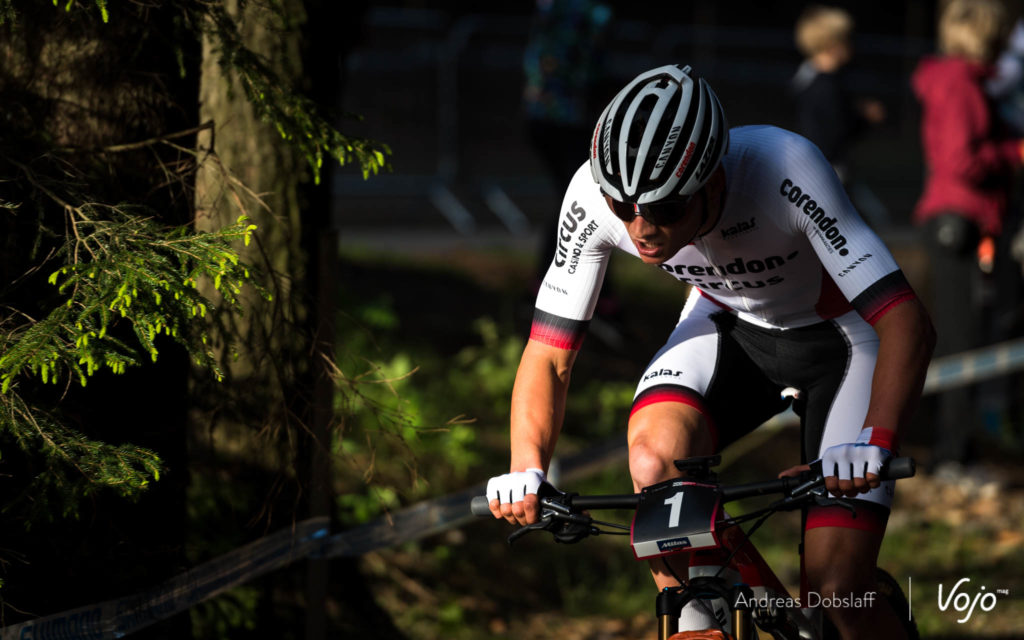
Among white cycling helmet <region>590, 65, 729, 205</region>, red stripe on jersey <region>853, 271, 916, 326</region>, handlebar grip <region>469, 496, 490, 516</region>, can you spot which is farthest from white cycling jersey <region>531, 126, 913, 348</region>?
handlebar grip <region>469, 496, 490, 516</region>

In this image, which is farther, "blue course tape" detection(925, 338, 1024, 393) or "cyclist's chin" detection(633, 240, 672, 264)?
"blue course tape" detection(925, 338, 1024, 393)

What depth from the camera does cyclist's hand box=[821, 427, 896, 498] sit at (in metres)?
3.12

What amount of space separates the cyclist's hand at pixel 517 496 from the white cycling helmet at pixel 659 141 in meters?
0.85

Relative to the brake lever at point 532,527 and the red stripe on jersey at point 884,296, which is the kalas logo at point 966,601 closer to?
the red stripe on jersey at point 884,296

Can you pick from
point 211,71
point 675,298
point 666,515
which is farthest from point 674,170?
point 675,298

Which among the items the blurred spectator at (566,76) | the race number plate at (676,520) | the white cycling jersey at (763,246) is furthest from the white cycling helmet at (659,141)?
the blurred spectator at (566,76)

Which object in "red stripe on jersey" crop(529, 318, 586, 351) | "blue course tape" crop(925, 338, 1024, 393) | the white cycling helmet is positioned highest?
the white cycling helmet

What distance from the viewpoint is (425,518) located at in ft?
17.3

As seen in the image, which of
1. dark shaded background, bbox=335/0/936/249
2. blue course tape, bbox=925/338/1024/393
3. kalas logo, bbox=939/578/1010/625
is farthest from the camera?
dark shaded background, bbox=335/0/936/249

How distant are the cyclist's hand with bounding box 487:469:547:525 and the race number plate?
0.37 m

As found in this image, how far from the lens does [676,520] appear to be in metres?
3.12

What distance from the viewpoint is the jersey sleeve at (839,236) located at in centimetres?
354

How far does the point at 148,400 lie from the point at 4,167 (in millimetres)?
895

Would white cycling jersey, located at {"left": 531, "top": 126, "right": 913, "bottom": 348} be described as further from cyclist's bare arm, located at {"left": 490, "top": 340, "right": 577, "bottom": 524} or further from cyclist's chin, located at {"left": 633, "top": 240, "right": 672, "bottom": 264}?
cyclist's chin, located at {"left": 633, "top": 240, "right": 672, "bottom": 264}
